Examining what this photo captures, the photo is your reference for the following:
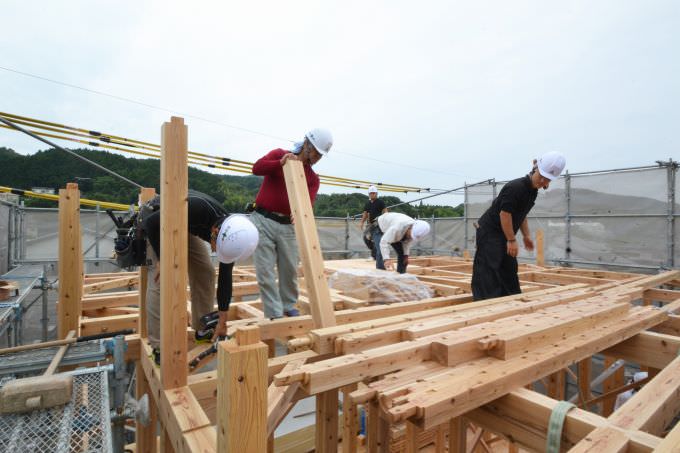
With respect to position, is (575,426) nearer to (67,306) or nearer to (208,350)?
(208,350)

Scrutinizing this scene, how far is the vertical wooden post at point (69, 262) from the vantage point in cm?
307

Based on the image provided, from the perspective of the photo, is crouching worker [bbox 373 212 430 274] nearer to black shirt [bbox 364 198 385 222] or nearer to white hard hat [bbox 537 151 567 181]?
black shirt [bbox 364 198 385 222]

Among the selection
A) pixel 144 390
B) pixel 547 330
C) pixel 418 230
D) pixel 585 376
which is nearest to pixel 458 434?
pixel 547 330

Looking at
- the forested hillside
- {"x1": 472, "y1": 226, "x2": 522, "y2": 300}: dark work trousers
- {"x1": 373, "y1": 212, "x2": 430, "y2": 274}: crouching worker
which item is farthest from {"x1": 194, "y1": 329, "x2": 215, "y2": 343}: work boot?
the forested hillside

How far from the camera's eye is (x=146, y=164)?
59.4 feet

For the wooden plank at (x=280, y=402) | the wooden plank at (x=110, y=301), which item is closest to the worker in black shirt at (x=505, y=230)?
the wooden plank at (x=280, y=402)

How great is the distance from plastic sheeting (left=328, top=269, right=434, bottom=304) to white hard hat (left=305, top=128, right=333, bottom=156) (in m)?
→ 1.72

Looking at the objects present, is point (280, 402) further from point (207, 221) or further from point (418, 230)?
point (418, 230)

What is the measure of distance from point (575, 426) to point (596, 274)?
20.1 ft

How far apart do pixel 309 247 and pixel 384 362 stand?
41.4 inches

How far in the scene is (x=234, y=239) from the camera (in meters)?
2.22

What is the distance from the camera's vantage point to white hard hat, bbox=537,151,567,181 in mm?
3316

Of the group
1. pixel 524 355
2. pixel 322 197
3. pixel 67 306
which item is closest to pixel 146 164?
pixel 322 197

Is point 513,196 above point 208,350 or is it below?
above
